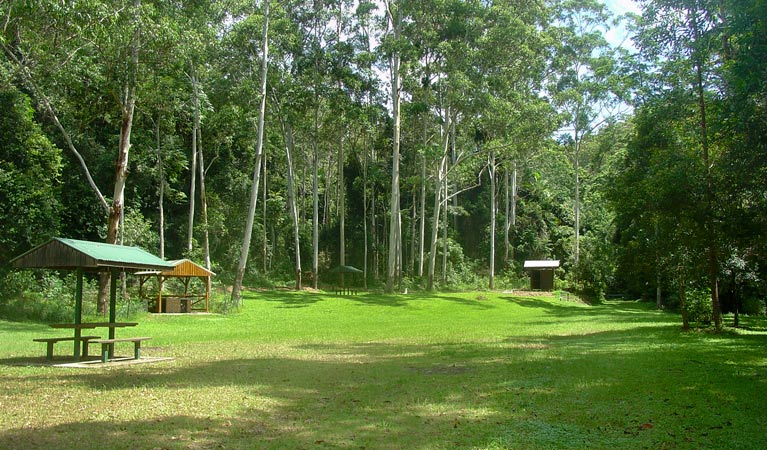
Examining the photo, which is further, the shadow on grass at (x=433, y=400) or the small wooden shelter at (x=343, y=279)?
the small wooden shelter at (x=343, y=279)

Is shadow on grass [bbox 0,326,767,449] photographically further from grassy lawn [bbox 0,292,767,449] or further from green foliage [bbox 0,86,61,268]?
green foliage [bbox 0,86,61,268]

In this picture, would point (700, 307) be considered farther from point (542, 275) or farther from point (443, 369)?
point (542, 275)

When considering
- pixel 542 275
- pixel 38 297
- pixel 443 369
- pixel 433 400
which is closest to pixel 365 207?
pixel 542 275

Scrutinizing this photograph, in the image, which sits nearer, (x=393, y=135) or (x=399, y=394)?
(x=399, y=394)

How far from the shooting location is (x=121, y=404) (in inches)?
320

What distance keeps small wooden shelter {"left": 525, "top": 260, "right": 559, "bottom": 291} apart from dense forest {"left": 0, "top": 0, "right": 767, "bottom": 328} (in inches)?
93.6

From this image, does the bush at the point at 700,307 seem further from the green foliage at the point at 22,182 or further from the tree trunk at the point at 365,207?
the tree trunk at the point at 365,207

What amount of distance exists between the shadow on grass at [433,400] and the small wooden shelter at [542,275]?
33.6m

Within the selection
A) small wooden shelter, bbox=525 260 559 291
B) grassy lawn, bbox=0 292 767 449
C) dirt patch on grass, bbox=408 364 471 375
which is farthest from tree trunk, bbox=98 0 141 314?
small wooden shelter, bbox=525 260 559 291

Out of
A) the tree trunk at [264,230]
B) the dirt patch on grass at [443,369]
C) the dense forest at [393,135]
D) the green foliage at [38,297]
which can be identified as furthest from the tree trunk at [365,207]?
the dirt patch on grass at [443,369]

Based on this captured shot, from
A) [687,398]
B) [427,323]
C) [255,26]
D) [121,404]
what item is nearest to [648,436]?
[687,398]

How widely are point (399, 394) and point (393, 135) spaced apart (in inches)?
1521

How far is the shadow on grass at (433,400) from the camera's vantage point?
21.4 ft

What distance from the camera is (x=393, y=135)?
153 feet
